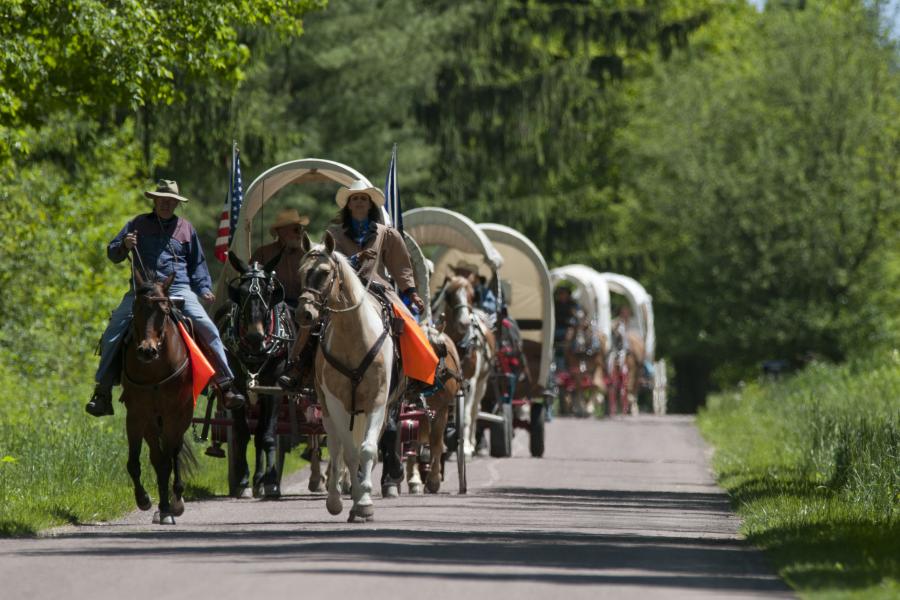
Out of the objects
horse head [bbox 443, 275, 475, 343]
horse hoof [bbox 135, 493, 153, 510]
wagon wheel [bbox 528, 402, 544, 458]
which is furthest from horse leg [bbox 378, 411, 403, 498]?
wagon wheel [bbox 528, 402, 544, 458]

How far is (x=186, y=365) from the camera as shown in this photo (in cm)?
Result: 1638

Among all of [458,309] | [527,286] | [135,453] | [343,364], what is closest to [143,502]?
[135,453]

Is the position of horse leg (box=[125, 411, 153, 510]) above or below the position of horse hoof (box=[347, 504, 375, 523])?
above

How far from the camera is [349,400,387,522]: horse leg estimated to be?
52.1 feet

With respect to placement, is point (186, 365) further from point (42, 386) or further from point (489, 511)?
point (42, 386)

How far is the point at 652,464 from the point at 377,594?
53.4 ft

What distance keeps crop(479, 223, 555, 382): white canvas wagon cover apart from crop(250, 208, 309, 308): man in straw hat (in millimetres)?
9019

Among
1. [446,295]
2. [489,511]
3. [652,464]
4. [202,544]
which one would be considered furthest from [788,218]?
[202,544]

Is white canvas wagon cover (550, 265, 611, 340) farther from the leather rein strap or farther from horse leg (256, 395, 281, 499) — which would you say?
the leather rein strap

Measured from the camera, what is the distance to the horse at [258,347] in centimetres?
1852

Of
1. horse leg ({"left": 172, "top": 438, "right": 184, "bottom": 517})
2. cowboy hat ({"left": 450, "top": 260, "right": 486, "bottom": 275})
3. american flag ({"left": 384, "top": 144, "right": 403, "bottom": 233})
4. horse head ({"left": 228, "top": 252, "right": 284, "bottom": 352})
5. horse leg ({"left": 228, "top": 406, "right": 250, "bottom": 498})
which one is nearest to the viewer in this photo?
horse leg ({"left": 172, "top": 438, "right": 184, "bottom": 517})

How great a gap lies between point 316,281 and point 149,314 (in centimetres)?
132

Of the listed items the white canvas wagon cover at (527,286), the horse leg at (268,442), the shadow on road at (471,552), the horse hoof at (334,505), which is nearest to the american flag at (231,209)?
the horse leg at (268,442)

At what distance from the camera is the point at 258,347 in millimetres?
18594
